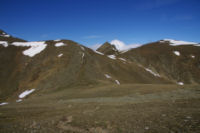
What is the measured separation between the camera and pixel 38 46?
8181 centimetres

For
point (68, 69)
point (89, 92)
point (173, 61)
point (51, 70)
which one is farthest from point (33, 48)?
point (173, 61)

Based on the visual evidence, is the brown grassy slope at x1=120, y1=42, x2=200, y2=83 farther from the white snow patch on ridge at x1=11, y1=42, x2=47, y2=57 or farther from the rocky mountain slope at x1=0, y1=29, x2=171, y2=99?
the white snow patch on ridge at x1=11, y1=42, x2=47, y2=57

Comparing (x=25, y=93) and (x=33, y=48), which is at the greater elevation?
(x=33, y=48)

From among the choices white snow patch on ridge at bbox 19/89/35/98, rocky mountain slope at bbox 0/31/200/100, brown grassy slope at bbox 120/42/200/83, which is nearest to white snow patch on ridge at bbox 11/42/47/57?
rocky mountain slope at bbox 0/31/200/100

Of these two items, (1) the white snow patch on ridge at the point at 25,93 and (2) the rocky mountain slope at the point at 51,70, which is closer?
(1) the white snow patch on ridge at the point at 25,93

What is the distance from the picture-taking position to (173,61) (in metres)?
103

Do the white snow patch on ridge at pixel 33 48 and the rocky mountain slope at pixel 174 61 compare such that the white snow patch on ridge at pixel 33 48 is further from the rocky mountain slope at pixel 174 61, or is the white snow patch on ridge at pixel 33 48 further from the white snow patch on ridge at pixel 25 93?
the rocky mountain slope at pixel 174 61

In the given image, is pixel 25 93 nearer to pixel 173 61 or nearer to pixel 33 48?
pixel 33 48

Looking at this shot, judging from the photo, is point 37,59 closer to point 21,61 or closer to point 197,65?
point 21,61

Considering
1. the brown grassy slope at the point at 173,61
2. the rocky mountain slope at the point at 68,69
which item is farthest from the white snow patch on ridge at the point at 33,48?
the brown grassy slope at the point at 173,61

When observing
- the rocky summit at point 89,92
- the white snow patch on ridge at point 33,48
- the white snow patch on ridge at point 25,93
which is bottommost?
the white snow patch on ridge at point 25,93

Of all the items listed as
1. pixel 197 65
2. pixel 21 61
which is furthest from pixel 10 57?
pixel 197 65

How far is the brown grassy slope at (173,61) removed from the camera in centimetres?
9046

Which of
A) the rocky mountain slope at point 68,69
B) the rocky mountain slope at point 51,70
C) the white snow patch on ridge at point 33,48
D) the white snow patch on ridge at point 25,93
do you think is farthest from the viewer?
the white snow patch on ridge at point 33,48
